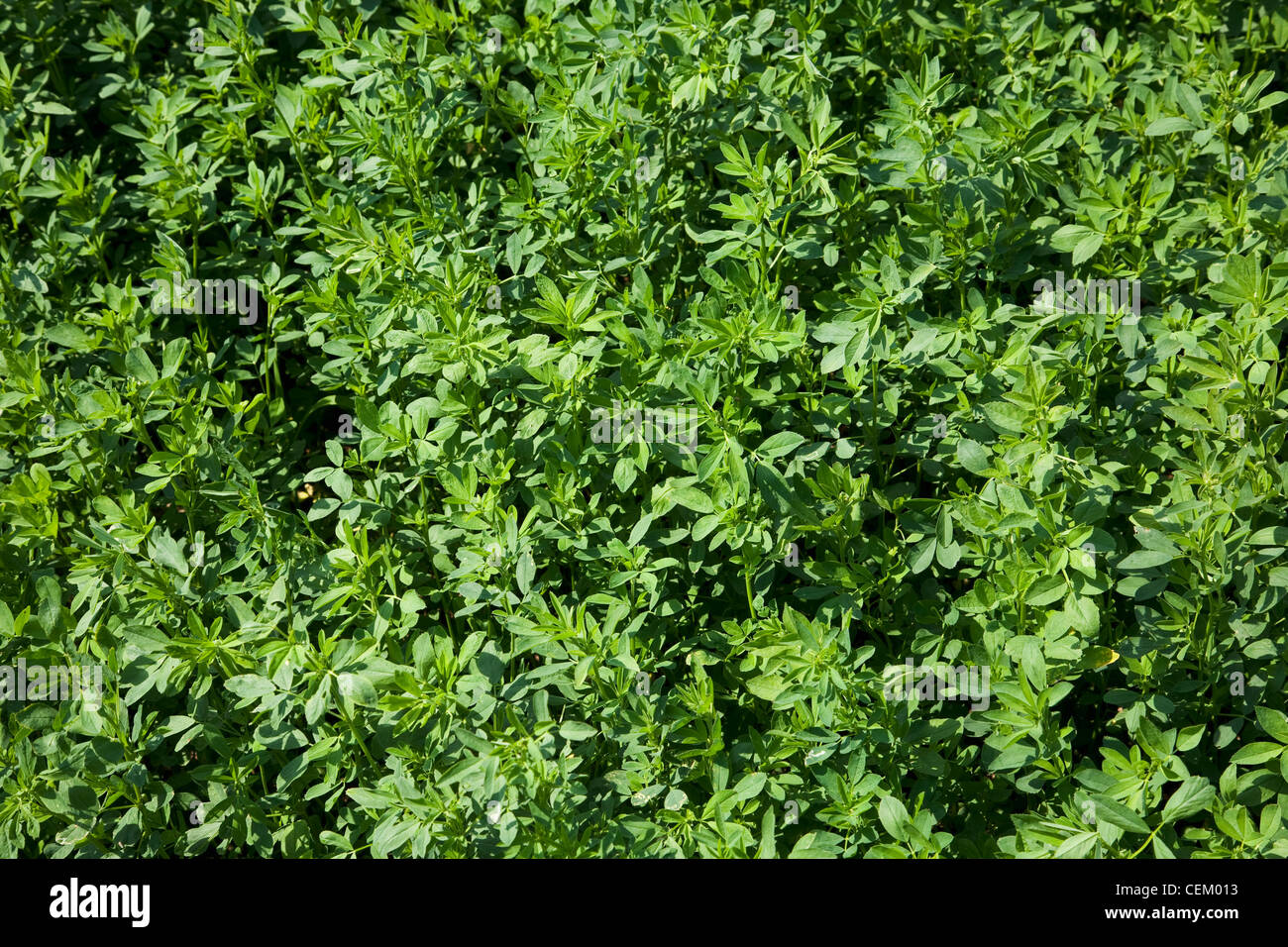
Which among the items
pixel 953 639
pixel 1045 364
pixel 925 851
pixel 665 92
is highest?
pixel 665 92

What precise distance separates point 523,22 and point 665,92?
0.96 meters

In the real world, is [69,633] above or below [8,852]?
above

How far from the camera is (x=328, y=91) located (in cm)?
349

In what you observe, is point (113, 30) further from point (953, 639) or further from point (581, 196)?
point (953, 639)

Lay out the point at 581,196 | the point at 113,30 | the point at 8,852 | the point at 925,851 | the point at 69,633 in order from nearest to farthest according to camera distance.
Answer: the point at 925,851
the point at 8,852
the point at 69,633
the point at 581,196
the point at 113,30

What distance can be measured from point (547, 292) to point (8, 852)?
177cm

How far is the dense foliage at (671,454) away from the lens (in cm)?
241

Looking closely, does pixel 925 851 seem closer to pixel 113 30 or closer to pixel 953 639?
pixel 953 639

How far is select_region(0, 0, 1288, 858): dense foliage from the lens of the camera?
2.41 metres

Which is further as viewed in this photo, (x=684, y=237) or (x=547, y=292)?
(x=684, y=237)

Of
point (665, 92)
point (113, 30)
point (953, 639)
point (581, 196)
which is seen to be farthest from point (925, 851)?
point (113, 30)

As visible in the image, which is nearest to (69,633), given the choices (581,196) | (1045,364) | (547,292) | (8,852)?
(8,852)

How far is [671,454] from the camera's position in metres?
2.61

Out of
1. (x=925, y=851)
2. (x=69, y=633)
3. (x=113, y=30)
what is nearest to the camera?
(x=925, y=851)
